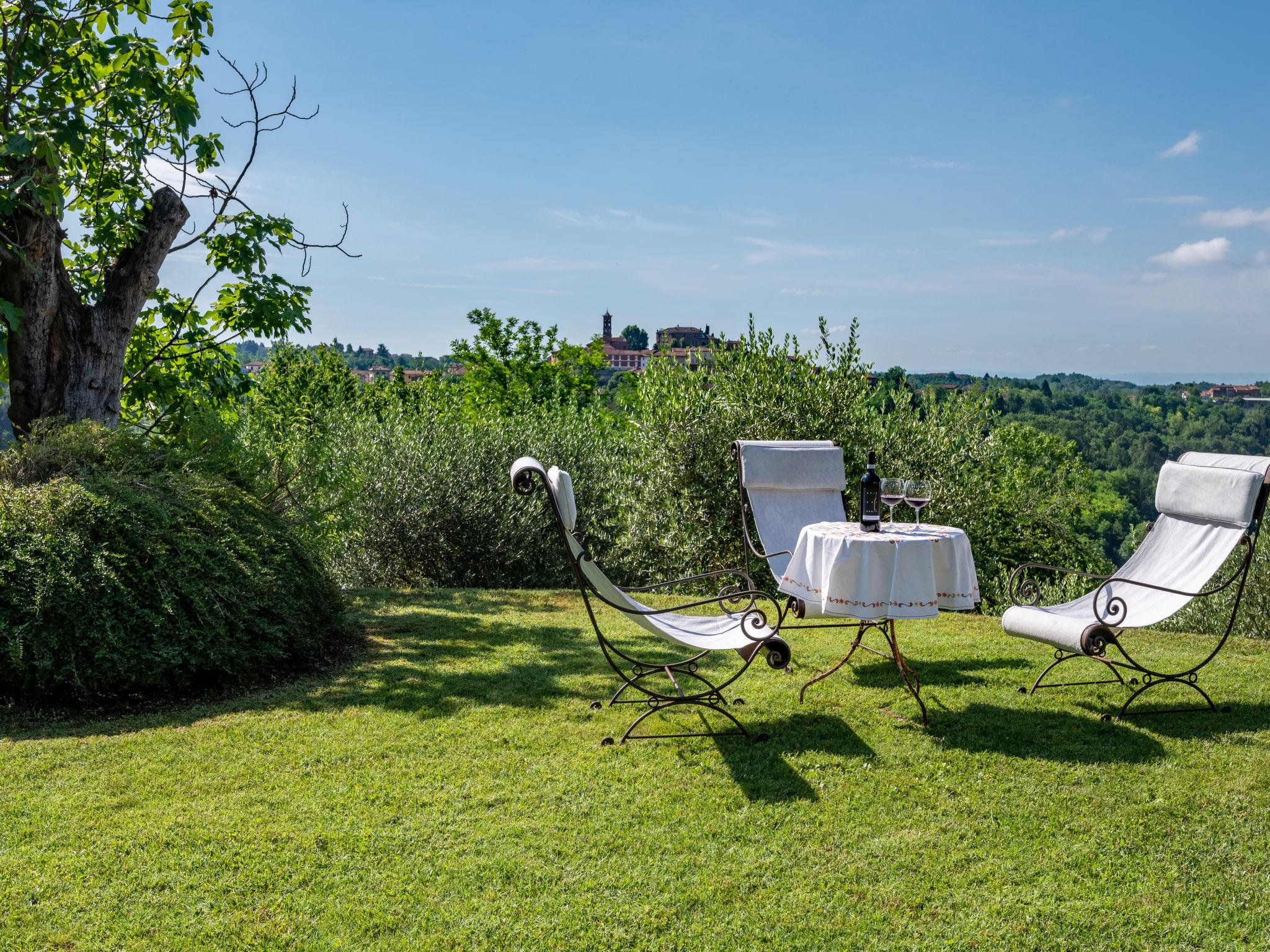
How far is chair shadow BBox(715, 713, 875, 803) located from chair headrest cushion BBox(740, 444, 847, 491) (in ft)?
6.76

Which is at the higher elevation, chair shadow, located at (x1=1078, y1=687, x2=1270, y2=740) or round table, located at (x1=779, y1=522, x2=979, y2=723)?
round table, located at (x1=779, y1=522, x2=979, y2=723)

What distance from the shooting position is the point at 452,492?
1105cm

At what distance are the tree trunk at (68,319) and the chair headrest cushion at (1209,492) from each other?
292 inches

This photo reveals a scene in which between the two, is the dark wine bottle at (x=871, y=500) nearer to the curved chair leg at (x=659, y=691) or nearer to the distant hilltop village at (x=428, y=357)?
the curved chair leg at (x=659, y=691)

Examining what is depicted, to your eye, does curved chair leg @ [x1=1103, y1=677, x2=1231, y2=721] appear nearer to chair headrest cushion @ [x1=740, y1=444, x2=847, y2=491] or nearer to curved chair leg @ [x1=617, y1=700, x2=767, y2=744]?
curved chair leg @ [x1=617, y1=700, x2=767, y2=744]

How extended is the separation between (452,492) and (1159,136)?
1401 centimetres

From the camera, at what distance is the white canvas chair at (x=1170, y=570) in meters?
4.42

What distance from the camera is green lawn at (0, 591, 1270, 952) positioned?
2602mm

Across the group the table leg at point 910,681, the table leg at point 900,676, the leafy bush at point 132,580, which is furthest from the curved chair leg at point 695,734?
the leafy bush at point 132,580

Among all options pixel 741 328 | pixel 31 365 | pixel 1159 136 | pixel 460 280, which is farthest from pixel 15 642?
pixel 460 280

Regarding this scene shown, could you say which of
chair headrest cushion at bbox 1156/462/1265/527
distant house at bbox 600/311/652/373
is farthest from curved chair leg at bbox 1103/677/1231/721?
distant house at bbox 600/311/652/373

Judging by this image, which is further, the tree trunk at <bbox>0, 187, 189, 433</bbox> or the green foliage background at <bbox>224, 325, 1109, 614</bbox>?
the green foliage background at <bbox>224, 325, 1109, 614</bbox>

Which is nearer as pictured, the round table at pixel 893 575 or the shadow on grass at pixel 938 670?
the round table at pixel 893 575

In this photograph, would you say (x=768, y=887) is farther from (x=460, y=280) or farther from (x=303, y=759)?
(x=460, y=280)
